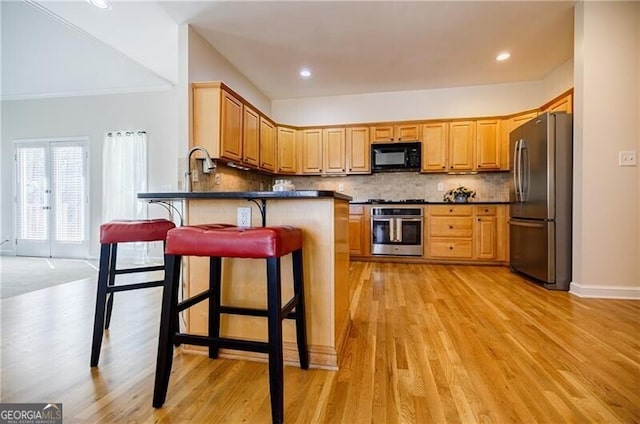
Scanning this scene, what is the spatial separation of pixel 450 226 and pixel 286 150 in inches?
112

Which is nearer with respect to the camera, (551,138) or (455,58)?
(551,138)

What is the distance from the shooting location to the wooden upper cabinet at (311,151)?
5.27 metres

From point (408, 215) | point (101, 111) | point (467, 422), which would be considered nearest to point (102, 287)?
point (467, 422)

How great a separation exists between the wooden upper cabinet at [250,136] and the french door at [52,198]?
3213mm

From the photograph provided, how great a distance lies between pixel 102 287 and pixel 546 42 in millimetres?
4846

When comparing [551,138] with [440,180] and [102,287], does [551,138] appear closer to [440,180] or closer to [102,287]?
[440,180]

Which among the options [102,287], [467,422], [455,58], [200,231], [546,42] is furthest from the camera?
[455,58]

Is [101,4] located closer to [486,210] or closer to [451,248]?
[451,248]

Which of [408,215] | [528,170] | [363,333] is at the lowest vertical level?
[363,333]

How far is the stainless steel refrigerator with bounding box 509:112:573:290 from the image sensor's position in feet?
10.2

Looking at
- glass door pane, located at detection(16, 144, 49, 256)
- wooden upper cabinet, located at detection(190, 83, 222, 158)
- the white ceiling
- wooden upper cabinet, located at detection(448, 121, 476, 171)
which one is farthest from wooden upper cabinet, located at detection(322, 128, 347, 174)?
glass door pane, located at detection(16, 144, 49, 256)

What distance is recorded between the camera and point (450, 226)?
4.55 meters

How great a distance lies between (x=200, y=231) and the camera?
1320mm

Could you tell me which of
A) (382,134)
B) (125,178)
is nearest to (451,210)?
(382,134)
